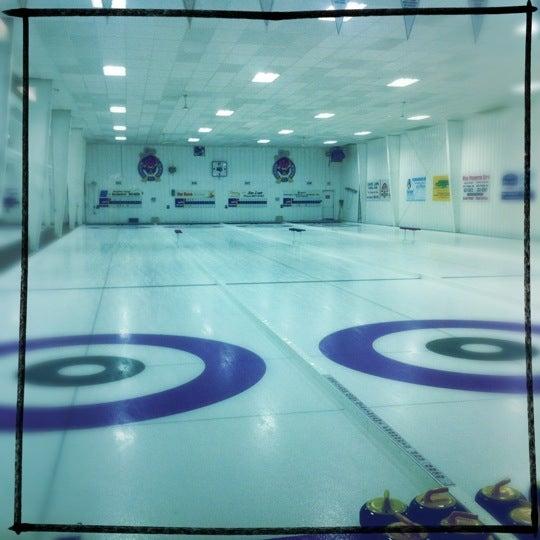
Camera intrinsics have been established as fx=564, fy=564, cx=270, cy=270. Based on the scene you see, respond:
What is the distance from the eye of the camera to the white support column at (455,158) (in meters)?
20.8

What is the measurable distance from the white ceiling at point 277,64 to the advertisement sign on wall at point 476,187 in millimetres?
2293

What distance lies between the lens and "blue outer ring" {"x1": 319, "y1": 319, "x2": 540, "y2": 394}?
4121 millimetres

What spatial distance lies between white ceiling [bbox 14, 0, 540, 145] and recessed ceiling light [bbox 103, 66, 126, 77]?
10.7 inches

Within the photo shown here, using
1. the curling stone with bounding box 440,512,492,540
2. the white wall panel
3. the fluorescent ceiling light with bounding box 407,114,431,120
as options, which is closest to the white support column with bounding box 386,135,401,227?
the fluorescent ceiling light with bounding box 407,114,431,120

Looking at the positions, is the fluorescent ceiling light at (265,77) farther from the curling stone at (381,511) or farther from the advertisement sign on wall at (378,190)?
the advertisement sign on wall at (378,190)

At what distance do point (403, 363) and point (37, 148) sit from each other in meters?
11.7

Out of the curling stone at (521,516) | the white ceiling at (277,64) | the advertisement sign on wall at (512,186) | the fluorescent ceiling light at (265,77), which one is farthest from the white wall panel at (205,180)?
the curling stone at (521,516)

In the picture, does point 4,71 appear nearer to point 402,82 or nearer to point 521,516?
point 521,516

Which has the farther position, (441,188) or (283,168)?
(283,168)

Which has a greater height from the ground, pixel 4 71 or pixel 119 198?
pixel 119 198

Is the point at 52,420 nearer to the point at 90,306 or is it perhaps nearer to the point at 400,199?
the point at 90,306

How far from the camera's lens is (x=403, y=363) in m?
4.66

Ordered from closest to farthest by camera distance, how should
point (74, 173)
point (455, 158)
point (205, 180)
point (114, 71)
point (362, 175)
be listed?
point (114, 71), point (455, 158), point (74, 173), point (362, 175), point (205, 180)

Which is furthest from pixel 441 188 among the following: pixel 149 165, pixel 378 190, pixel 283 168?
pixel 149 165
